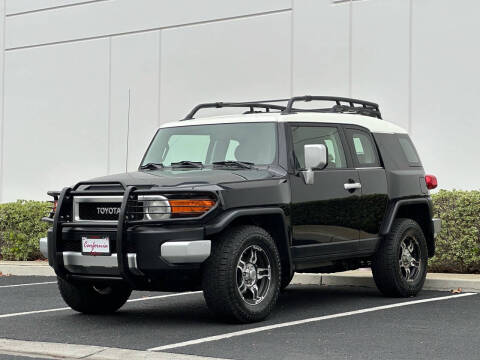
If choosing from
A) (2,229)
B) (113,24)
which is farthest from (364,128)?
(113,24)

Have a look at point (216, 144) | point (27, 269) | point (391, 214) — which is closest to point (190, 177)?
point (216, 144)

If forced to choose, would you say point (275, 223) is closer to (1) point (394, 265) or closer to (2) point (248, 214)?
(2) point (248, 214)

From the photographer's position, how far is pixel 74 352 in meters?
7.01

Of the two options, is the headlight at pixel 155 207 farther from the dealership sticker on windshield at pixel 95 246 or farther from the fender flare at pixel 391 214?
the fender flare at pixel 391 214

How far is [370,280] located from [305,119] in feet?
9.66

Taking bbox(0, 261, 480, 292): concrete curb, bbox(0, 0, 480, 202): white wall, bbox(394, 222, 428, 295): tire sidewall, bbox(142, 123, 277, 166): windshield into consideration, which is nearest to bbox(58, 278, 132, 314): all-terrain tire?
bbox(142, 123, 277, 166): windshield

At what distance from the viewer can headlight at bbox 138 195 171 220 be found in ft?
26.4

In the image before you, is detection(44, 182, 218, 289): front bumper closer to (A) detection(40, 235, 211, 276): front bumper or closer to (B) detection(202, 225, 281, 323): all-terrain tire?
(A) detection(40, 235, 211, 276): front bumper

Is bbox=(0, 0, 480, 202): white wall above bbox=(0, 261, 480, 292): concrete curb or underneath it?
above

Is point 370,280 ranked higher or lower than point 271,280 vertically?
lower

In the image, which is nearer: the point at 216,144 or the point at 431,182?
the point at 216,144

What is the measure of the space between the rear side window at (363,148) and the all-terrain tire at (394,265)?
75cm

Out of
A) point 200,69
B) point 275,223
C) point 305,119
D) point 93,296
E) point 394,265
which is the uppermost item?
point 200,69

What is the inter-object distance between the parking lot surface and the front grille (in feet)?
3.22
